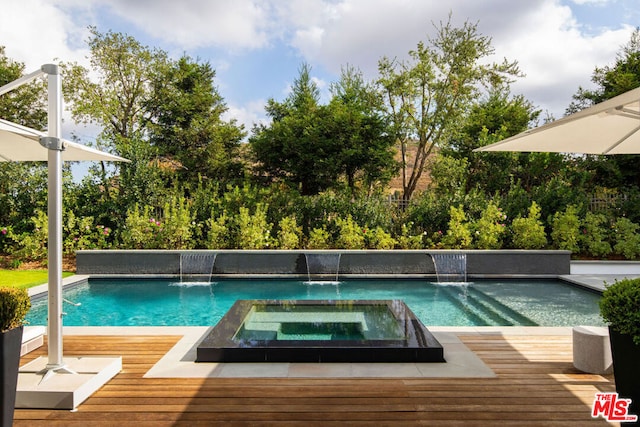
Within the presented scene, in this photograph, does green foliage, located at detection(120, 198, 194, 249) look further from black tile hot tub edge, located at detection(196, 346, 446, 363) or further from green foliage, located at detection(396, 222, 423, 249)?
black tile hot tub edge, located at detection(196, 346, 446, 363)

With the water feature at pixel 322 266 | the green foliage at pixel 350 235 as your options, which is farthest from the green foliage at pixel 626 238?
the water feature at pixel 322 266

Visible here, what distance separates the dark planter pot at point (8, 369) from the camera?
2.51 m

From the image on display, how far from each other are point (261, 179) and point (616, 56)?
1364 centimetres

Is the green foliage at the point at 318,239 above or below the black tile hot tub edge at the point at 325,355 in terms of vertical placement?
above

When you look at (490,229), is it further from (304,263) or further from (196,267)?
(196,267)

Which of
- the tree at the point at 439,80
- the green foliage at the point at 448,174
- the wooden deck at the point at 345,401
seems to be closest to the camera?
the wooden deck at the point at 345,401

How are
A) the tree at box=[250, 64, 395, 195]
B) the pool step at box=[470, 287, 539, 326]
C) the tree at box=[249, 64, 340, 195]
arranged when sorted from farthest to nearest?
the tree at box=[249, 64, 340, 195], the tree at box=[250, 64, 395, 195], the pool step at box=[470, 287, 539, 326]

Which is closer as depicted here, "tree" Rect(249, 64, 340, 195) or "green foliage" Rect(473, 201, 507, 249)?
"green foliage" Rect(473, 201, 507, 249)

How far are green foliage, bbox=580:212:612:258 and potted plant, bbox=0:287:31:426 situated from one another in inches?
466

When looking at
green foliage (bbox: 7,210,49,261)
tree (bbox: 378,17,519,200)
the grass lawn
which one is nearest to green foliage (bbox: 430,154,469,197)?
tree (bbox: 378,17,519,200)

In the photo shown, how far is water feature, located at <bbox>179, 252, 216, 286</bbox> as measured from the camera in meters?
10.2

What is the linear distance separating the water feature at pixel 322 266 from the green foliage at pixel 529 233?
4372mm

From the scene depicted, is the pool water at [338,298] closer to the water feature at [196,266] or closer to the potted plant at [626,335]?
the water feature at [196,266]

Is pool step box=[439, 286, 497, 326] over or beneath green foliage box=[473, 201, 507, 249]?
beneath
